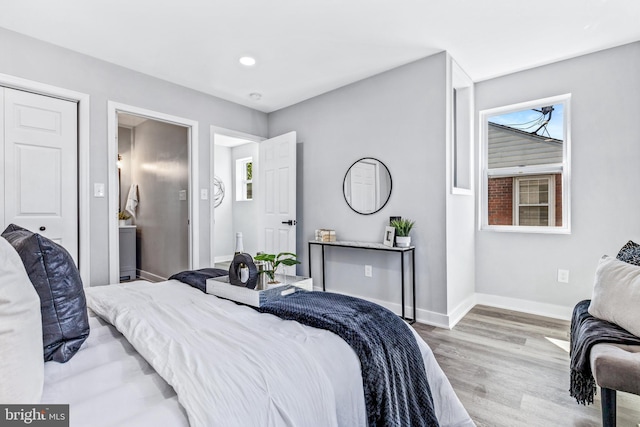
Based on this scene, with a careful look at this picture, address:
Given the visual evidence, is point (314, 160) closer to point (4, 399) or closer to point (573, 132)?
point (573, 132)

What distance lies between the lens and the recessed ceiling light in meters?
3.11

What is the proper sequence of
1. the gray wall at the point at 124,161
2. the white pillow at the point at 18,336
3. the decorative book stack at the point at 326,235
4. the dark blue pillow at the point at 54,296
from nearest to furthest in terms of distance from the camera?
the white pillow at the point at 18,336 < the dark blue pillow at the point at 54,296 < the decorative book stack at the point at 326,235 < the gray wall at the point at 124,161

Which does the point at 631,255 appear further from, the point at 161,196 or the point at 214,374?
the point at 161,196

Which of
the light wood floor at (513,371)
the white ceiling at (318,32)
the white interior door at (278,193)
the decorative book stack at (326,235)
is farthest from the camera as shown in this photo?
the white interior door at (278,193)

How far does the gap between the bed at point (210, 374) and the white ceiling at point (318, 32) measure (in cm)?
218

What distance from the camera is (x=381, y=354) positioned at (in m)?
1.16

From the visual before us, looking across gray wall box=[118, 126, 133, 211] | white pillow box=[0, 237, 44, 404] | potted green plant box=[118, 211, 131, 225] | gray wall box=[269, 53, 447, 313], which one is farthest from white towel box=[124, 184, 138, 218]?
white pillow box=[0, 237, 44, 404]

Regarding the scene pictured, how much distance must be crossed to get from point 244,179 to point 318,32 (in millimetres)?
4629

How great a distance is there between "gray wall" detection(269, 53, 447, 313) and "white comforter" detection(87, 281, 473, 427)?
1.93 metres

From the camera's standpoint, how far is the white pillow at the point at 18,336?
0.68 meters

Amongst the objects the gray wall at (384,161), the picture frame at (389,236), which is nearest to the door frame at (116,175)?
the gray wall at (384,161)

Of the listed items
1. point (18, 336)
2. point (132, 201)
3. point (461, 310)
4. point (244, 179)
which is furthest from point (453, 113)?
point (132, 201)

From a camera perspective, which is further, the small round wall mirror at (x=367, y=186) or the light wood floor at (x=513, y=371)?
the small round wall mirror at (x=367, y=186)

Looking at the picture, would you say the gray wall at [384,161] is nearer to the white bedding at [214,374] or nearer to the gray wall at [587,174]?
the gray wall at [587,174]
